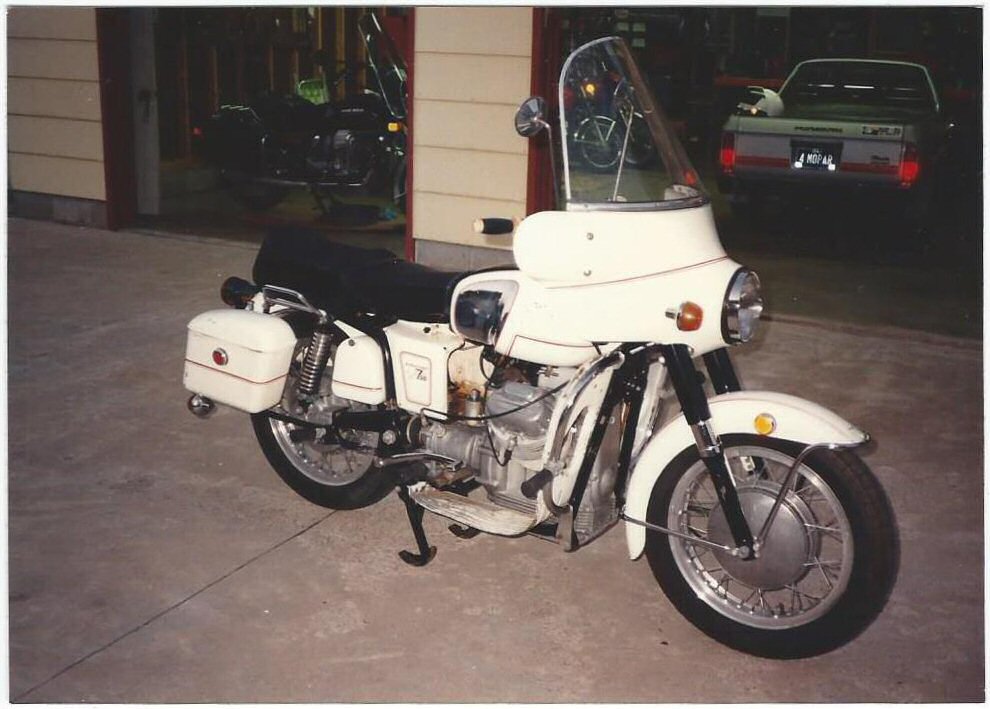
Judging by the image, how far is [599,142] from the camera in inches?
141

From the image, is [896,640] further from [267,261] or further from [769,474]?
[267,261]

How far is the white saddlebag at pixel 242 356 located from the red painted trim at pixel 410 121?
4426 millimetres

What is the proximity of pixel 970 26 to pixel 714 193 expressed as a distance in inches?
214

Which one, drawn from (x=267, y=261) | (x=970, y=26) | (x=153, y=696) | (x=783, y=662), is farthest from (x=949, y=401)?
(x=970, y=26)

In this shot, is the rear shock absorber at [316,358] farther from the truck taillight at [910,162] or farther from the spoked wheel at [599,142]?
the truck taillight at [910,162]

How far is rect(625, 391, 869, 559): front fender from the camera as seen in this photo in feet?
10.9

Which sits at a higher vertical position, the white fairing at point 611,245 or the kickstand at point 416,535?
the white fairing at point 611,245

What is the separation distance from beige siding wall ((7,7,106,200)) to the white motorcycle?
261 inches

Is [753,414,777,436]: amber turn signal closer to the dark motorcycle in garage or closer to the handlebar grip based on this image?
the handlebar grip

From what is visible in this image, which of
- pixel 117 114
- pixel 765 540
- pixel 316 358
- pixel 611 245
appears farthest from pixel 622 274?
pixel 117 114

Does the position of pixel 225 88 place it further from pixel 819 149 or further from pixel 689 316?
pixel 689 316

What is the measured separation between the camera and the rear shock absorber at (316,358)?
4316mm

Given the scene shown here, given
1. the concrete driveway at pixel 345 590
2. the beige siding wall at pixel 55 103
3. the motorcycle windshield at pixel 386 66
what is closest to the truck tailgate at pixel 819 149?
the motorcycle windshield at pixel 386 66

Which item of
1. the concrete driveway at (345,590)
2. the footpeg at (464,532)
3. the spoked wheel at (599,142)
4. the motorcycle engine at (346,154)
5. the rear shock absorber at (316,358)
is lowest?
the concrete driveway at (345,590)
